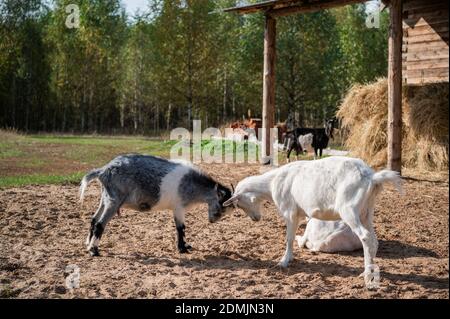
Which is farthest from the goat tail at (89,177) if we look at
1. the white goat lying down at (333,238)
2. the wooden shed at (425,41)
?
the wooden shed at (425,41)

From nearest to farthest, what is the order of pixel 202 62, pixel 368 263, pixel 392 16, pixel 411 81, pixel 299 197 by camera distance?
pixel 368 263 → pixel 299 197 → pixel 392 16 → pixel 411 81 → pixel 202 62

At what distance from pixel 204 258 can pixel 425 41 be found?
9382mm

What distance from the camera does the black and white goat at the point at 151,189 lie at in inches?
244

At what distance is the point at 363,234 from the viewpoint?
4.92 meters

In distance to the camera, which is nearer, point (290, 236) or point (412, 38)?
point (290, 236)

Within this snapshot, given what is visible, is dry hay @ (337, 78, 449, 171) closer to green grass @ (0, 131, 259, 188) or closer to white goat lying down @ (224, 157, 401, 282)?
green grass @ (0, 131, 259, 188)

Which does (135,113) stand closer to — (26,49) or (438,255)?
(26,49)

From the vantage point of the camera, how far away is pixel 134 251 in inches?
251

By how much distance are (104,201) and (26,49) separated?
36.1 metres

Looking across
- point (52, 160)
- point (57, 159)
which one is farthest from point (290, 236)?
point (57, 159)

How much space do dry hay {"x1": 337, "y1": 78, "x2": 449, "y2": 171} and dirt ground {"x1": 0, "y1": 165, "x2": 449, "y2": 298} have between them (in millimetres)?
3081

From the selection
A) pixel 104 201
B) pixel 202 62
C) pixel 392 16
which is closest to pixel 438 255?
pixel 104 201

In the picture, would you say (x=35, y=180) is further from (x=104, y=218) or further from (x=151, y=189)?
(x=151, y=189)

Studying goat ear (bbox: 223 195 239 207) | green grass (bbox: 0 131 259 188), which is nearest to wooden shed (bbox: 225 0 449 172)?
green grass (bbox: 0 131 259 188)
